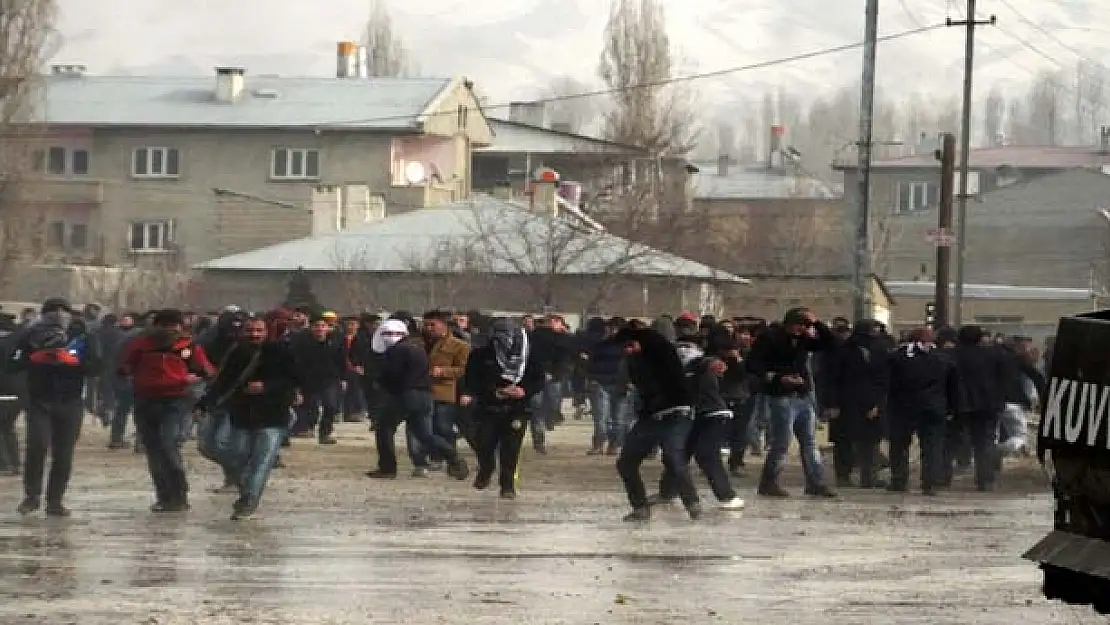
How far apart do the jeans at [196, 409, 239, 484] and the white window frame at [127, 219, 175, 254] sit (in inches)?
2234

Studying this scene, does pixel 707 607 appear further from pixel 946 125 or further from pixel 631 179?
pixel 946 125

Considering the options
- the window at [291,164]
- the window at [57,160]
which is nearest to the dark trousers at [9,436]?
the window at [291,164]

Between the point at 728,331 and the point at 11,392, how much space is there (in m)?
7.13

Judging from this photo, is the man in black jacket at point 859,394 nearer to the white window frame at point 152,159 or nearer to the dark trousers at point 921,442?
the dark trousers at point 921,442

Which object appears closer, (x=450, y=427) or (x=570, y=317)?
(x=450, y=427)

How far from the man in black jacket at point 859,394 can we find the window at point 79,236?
57.6 m

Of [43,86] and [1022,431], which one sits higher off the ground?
[43,86]

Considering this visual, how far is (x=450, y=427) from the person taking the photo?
25.9m

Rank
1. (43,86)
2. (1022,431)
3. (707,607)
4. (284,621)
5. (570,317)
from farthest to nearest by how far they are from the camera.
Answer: (43,86) < (570,317) < (1022,431) < (707,607) < (284,621)

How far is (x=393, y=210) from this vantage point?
77938mm

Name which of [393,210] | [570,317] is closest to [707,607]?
[570,317]

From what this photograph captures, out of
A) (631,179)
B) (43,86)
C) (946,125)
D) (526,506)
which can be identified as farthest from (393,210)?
(946,125)

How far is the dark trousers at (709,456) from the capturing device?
69.3ft

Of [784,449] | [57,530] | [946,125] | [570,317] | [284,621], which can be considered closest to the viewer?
[284,621]
